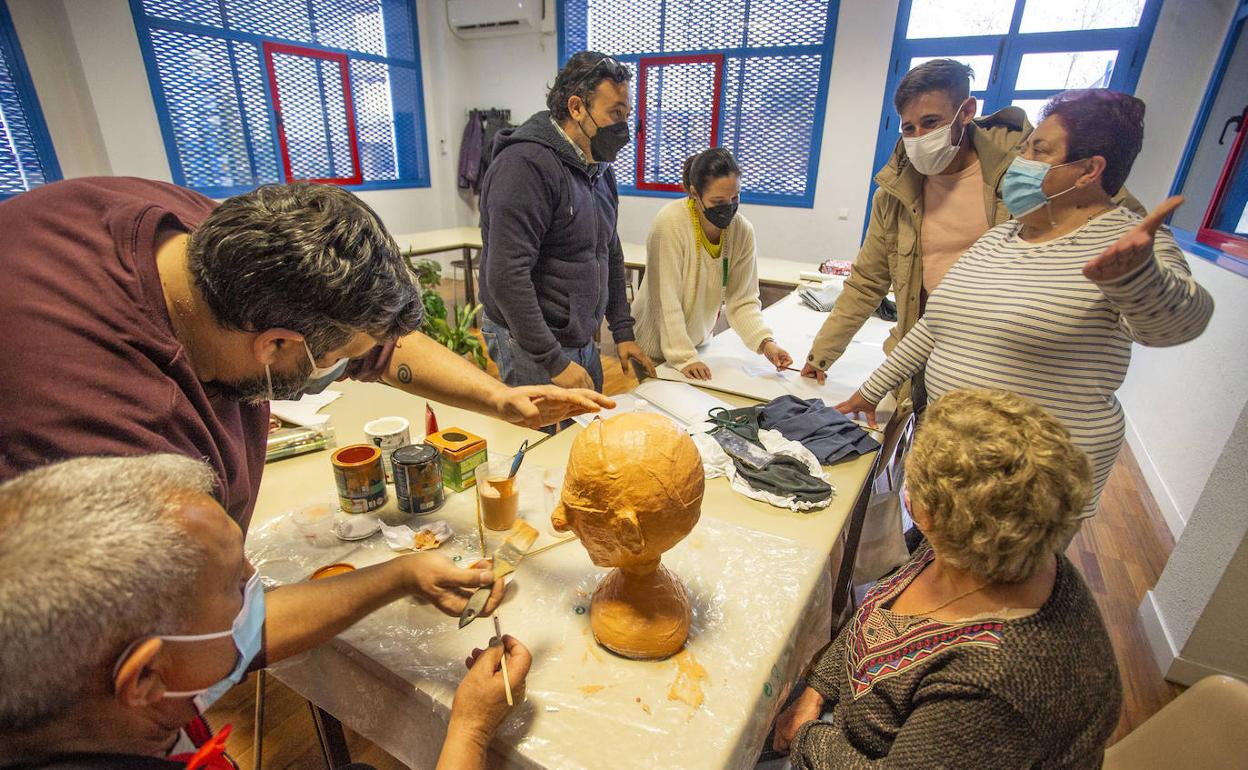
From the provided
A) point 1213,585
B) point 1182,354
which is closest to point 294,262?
point 1213,585

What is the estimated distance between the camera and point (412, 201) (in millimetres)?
8227

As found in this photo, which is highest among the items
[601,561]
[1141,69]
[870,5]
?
[870,5]

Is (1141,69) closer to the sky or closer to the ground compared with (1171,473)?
closer to the sky

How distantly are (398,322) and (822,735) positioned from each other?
120cm

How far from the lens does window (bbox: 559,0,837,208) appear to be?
609 centimetres

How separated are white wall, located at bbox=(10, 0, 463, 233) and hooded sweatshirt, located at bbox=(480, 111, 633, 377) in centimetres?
538

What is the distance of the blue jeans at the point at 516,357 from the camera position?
2.30 metres

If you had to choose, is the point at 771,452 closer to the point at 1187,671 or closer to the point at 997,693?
the point at 997,693

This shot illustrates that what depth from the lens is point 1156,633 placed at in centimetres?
235

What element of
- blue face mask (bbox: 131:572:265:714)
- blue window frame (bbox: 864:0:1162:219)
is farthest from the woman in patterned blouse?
blue window frame (bbox: 864:0:1162:219)

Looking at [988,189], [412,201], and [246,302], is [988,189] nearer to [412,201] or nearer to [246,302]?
[246,302]

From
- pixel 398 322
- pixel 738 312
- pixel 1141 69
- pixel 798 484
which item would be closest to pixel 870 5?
pixel 1141 69

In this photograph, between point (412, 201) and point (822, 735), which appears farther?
point (412, 201)

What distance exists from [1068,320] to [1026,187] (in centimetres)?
43
